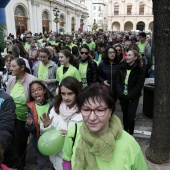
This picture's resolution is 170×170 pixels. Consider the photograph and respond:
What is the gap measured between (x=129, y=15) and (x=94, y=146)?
7192 centimetres

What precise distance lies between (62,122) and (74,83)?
487 millimetres

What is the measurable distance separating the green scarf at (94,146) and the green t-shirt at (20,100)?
5.64 feet

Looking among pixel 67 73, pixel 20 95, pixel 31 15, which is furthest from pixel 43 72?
pixel 31 15

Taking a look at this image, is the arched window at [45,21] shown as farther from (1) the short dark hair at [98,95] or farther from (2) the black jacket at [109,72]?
(1) the short dark hair at [98,95]

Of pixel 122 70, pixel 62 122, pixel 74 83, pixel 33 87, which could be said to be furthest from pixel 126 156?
pixel 122 70

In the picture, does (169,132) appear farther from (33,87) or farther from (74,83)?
(33,87)

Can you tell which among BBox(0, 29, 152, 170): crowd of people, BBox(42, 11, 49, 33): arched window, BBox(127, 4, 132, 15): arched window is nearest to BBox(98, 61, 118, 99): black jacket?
BBox(0, 29, 152, 170): crowd of people

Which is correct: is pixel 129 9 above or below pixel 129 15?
above

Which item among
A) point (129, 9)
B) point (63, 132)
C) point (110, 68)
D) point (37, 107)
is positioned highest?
point (129, 9)

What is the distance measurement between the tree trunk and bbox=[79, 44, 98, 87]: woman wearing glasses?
1.75m

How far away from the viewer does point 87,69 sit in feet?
14.8

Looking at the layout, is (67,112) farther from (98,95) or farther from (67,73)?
(67,73)

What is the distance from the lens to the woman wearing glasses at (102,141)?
1.37 m

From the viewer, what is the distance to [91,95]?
4.63 feet
